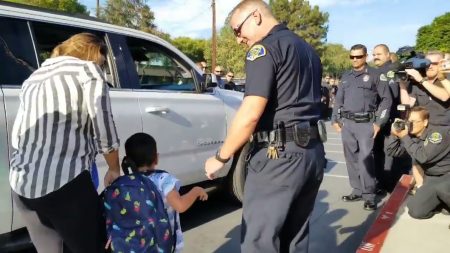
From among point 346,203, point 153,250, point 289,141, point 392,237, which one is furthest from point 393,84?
point 153,250

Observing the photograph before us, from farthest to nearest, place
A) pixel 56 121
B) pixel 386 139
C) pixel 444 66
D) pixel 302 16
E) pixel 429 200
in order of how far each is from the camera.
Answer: pixel 302 16, pixel 386 139, pixel 444 66, pixel 429 200, pixel 56 121

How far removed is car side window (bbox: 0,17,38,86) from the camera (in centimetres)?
285

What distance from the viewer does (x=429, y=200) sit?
422 centimetres

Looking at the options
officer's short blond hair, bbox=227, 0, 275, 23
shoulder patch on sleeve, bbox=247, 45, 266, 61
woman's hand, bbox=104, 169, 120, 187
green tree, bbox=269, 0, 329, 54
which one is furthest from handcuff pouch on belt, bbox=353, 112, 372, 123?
green tree, bbox=269, 0, 329, 54

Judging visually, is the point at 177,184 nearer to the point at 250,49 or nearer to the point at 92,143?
the point at 92,143

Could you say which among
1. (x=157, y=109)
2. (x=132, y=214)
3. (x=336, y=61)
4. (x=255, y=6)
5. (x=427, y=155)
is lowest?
(x=427, y=155)

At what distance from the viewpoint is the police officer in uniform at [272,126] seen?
2238mm

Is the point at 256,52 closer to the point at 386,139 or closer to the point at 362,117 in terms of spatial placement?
the point at 362,117

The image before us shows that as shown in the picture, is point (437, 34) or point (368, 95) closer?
point (368, 95)

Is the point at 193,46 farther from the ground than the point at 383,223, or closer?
farther from the ground

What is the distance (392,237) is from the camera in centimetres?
364

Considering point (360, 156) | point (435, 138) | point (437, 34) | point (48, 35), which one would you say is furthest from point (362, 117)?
point (437, 34)

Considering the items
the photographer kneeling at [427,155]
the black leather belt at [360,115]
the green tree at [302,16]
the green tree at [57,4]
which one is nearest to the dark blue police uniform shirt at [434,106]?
the photographer kneeling at [427,155]

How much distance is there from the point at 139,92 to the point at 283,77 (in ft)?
5.65
